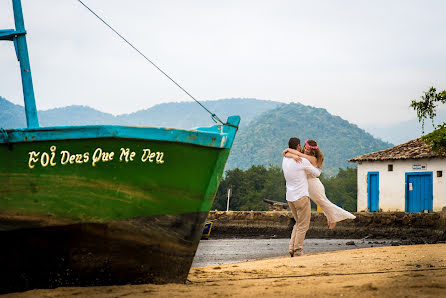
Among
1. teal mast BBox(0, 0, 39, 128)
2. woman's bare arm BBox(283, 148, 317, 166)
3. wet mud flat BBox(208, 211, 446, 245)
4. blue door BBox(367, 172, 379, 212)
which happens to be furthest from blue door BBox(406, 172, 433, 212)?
teal mast BBox(0, 0, 39, 128)

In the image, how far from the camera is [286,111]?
188500mm

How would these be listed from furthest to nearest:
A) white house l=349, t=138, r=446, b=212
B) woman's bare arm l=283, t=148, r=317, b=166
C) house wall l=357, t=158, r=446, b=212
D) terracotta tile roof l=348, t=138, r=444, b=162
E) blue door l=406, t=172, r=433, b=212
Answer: terracotta tile roof l=348, t=138, r=444, b=162 → blue door l=406, t=172, r=433, b=212 → white house l=349, t=138, r=446, b=212 → house wall l=357, t=158, r=446, b=212 → woman's bare arm l=283, t=148, r=317, b=166

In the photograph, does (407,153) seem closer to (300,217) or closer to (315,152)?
(315,152)

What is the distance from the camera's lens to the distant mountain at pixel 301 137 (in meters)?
149

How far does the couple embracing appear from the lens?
7.86 metres

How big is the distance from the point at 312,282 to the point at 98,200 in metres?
2.10

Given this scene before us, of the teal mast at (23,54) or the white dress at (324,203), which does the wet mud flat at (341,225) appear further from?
the teal mast at (23,54)

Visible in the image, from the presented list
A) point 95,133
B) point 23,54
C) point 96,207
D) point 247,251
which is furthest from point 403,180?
point 95,133

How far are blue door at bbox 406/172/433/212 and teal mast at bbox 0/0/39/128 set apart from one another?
70.9 ft

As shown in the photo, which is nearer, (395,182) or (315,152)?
(315,152)

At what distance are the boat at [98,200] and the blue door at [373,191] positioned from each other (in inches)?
894

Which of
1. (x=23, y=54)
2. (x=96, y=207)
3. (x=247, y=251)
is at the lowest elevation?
(x=247, y=251)

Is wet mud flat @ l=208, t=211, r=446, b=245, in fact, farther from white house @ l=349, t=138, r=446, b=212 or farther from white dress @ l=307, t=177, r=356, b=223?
white dress @ l=307, t=177, r=356, b=223

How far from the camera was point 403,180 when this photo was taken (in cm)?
2577
